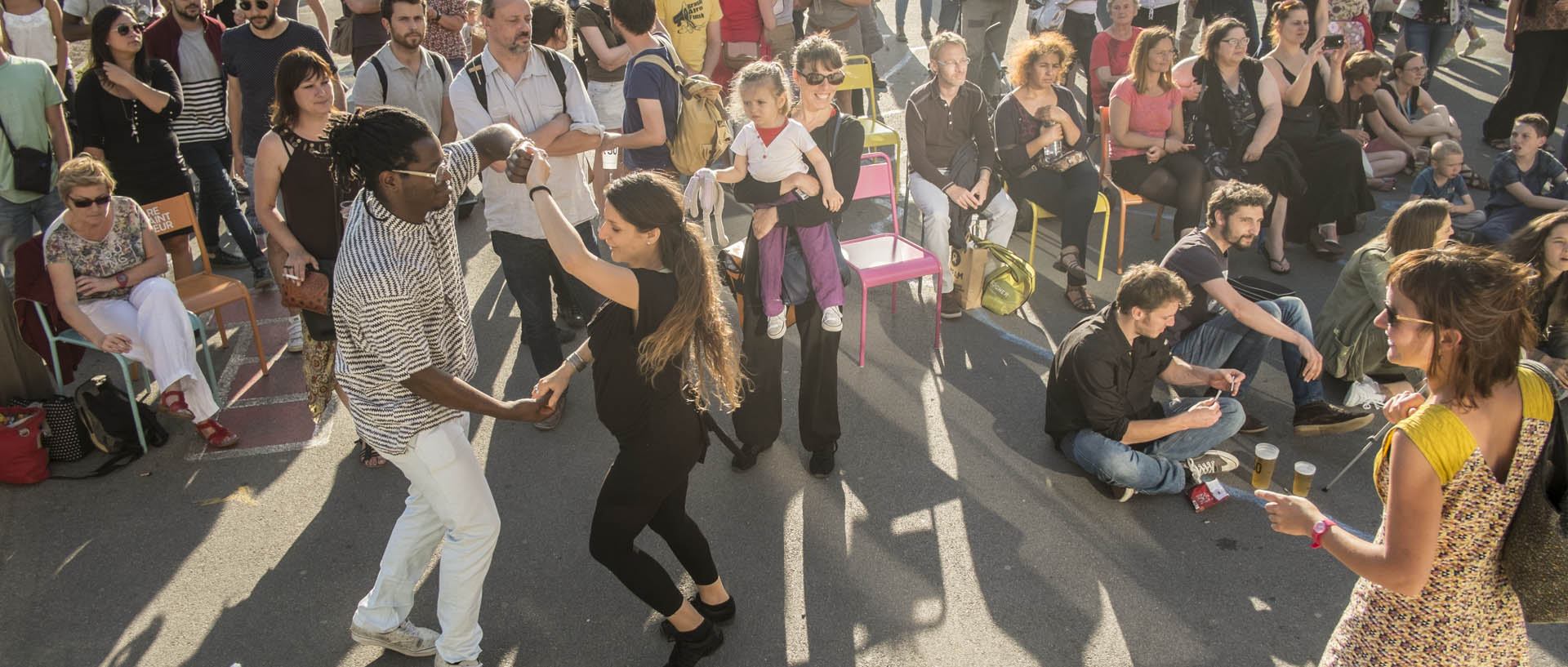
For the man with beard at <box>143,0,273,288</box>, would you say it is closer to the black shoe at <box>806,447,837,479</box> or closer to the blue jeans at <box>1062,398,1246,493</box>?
the black shoe at <box>806,447,837,479</box>

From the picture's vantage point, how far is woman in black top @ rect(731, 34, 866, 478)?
4656 millimetres

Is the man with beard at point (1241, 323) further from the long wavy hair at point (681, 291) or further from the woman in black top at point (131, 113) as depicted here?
the woman in black top at point (131, 113)

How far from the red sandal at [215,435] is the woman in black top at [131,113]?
127 centimetres

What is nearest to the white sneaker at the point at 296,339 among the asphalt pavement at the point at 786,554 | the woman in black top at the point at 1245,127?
the asphalt pavement at the point at 786,554

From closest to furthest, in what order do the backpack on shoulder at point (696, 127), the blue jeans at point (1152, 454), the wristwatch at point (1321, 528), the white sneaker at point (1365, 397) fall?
1. the wristwatch at point (1321, 528)
2. the blue jeans at point (1152, 454)
3. the white sneaker at point (1365, 397)
4. the backpack on shoulder at point (696, 127)

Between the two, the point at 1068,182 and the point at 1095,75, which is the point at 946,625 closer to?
the point at 1068,182

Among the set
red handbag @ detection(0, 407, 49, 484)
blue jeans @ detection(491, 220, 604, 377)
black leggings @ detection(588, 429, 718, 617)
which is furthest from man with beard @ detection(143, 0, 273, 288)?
black leggings @ detection(588, 429, 718, 617)

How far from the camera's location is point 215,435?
16.7 feet

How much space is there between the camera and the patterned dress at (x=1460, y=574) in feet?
7.84

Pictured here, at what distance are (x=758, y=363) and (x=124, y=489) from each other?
3.08 metres

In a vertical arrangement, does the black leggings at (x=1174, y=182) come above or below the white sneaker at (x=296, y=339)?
above

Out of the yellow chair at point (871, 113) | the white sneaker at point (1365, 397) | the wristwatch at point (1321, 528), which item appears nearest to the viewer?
the wristwatch at point (1321, 528)

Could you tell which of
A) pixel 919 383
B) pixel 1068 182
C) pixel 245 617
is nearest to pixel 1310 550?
pixel 919 383

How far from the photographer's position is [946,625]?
12.7 ft
